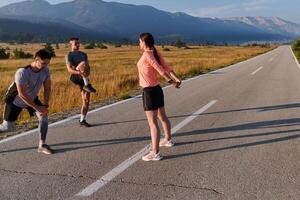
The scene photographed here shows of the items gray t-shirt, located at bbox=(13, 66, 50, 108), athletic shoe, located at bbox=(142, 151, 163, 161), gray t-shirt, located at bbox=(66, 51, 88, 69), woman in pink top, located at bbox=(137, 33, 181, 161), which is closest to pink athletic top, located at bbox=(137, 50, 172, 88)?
woman in pink top, located at bbox=(137, 33, 181, 161)

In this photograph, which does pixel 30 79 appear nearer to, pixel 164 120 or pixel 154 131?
pixel 154 131

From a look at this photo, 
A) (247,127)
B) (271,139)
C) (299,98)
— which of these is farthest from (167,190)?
(299,98)

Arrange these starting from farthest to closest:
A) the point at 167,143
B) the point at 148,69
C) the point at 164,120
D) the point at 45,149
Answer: the point at 167,143 < the point at 164,120 < the point at 45,149 < the point at 148,69

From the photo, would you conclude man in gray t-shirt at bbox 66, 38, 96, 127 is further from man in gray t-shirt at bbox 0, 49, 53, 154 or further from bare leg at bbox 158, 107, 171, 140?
bare leg at bbox 158, 107, 171, 140

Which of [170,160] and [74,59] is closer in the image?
[170,160]

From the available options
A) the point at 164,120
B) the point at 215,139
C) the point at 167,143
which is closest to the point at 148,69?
the point at 164,120

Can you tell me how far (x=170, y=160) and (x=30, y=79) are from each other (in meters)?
2.24

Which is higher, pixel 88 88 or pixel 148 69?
pixel 148 69

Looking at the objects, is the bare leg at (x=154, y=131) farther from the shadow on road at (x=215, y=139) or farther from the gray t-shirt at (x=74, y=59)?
the gray t-shirt at (x=74, y=59)

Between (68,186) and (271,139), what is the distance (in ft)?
Answer: 11.9

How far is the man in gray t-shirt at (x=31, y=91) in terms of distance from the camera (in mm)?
5664

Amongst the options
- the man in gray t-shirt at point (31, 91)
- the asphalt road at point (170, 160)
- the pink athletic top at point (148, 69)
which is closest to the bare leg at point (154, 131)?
the asphalt road at point (170, 160)

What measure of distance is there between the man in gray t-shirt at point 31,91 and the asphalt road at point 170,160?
1.60ft

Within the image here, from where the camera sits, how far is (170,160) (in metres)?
5.72
